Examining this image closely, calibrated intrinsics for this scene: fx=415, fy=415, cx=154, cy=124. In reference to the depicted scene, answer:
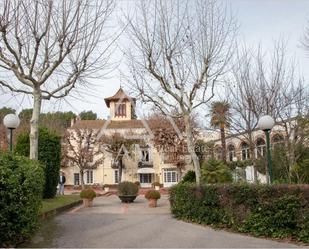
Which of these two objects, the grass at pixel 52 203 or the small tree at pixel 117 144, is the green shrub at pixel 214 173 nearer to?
the grass at pixel 52 203

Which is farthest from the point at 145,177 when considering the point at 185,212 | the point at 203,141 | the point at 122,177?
the point at 185,212

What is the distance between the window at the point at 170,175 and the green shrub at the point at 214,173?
35.8 meters

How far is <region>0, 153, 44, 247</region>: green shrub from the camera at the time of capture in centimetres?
872

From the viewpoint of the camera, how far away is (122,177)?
5603cm

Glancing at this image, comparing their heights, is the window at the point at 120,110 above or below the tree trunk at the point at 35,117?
above

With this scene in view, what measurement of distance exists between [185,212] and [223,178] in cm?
449

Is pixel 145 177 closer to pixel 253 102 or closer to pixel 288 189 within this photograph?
pixel 253 102

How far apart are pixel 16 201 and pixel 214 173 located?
12099 millimetres

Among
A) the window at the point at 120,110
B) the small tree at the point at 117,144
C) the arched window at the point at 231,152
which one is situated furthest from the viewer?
the window at the point at 120,110

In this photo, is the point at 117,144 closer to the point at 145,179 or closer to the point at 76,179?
the point at 145,179

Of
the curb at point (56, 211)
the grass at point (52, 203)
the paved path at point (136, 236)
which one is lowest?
the paved path at point (136, 236)

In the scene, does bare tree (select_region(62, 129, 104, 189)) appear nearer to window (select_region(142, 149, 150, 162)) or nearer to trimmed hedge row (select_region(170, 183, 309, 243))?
window (select_region(142, 149, 150, 162))

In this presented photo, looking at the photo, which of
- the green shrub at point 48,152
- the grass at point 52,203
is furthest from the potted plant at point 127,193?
the green shrub at point 48,152

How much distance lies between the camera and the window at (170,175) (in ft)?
182
